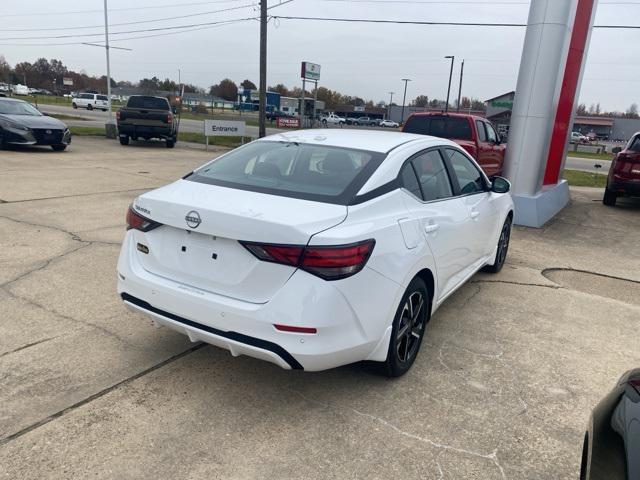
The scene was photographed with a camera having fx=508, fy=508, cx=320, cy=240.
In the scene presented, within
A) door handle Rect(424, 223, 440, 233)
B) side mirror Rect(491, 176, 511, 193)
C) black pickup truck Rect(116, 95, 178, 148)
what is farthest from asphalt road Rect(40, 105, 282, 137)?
door handle Rect(424, 223, 440, 233)

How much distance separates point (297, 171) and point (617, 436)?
7.87 ft

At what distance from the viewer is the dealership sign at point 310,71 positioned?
28859mm

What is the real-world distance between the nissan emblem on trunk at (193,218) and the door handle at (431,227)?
1525mm

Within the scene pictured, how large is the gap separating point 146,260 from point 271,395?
1147 millimetres

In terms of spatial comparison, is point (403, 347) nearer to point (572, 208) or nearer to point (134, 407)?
point (134, 407)

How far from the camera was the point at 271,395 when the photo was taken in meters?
3.17

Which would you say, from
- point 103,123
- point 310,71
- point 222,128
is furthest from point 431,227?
point 103,123

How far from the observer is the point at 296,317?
8.62ft

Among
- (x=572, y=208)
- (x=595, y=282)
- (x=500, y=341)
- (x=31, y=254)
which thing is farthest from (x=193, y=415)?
(x=572, y=208)

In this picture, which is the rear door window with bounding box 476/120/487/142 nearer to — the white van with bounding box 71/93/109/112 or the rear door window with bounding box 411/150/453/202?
the rear door window with bounding box 411/150/453/202

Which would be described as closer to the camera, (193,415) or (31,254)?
(193,415)

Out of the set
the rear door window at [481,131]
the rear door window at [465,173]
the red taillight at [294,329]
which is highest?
the rear door window at [481,131]

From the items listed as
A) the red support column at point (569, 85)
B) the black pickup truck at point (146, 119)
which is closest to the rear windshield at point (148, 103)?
the black pickup truck at point (146, 119)

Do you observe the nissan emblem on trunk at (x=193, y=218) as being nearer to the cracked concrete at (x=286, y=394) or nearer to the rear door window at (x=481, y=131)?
the cracked concrete at (x=286, y=394)
